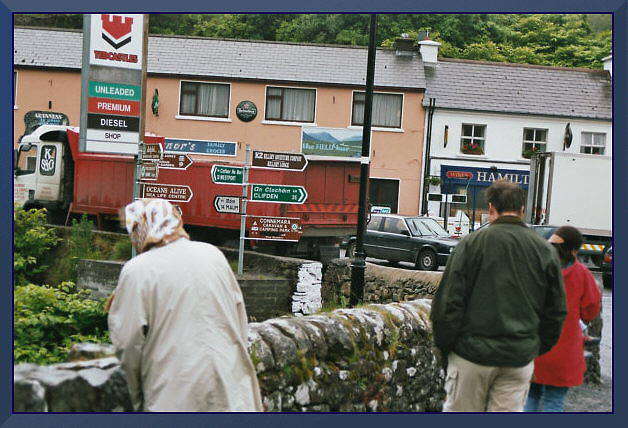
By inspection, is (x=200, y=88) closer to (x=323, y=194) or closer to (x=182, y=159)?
(x=323, y=194)

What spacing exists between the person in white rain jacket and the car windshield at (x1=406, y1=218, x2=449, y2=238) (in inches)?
694

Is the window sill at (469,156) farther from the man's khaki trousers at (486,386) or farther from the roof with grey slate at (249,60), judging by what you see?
the man's khaki trousers at (486,386)

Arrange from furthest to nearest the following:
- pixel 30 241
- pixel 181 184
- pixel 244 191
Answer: pixel 181 184 → pixel 30 241 → pixel 244 191

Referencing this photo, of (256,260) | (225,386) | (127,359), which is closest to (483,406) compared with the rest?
(225,386)

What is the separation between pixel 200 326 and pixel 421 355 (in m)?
3.41

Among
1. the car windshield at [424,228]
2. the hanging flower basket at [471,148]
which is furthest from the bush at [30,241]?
the hanging flower basket at [471,148]

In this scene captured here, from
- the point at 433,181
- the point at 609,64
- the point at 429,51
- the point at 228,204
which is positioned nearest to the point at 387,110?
the point at 429,51

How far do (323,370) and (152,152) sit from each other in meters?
6.82

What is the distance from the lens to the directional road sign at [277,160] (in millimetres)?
11789

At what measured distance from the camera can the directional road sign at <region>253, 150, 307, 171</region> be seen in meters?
11.8

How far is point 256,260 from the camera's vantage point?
45.6 ft

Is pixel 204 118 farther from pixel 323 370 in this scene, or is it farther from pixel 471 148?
pixel 323 370

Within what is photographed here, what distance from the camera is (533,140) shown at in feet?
106

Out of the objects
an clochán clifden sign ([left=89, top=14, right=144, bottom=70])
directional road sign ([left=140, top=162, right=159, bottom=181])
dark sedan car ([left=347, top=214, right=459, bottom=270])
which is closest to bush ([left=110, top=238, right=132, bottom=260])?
directional road sign ([left=140, top=162, right=159, bottom=181])
